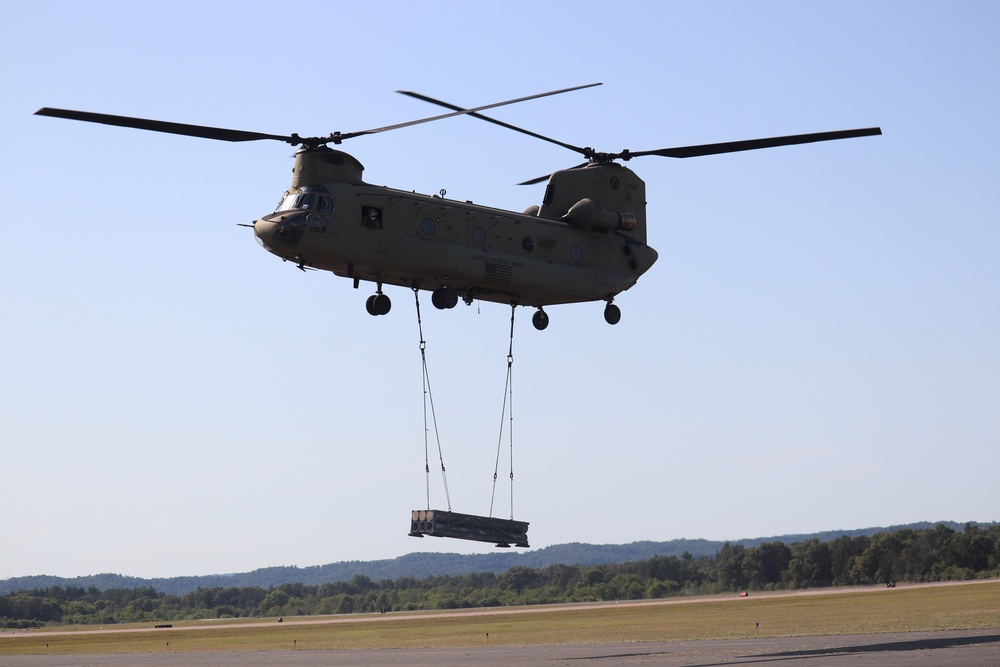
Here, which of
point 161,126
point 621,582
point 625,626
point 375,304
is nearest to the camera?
point 161,126

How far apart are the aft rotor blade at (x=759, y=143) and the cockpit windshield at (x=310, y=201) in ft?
38.5

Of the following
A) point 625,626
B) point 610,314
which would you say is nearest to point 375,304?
point 610,314

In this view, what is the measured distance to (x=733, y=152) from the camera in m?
39.1

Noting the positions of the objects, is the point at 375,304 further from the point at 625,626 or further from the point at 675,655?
the point at 625,626

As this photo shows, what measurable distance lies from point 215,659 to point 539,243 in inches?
1293

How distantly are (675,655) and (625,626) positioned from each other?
31.9m

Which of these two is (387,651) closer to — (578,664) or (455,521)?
(578,664)

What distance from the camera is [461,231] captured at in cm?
3775

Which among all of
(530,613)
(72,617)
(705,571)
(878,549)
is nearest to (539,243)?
(530,613)

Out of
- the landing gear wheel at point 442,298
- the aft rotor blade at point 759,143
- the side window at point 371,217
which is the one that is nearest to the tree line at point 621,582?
the aft rotor blade at point 759,143

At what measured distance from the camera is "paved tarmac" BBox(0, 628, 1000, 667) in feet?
128

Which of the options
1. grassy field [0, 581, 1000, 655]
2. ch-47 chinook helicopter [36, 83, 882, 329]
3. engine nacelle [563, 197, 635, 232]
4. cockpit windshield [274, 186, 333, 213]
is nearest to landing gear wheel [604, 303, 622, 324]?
ch-47 chinook helicopter [36, 83, 882, 329]

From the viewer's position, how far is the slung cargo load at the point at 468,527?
1489 inches

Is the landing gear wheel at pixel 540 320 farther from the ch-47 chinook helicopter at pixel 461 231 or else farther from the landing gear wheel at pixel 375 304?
the landing gear wheel at pixel 375 304
